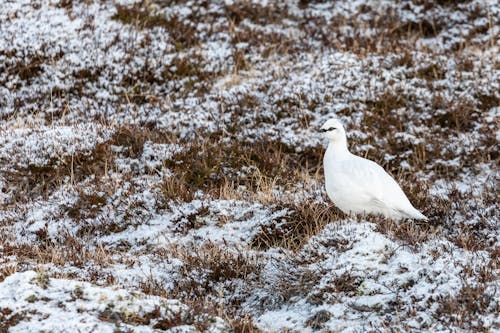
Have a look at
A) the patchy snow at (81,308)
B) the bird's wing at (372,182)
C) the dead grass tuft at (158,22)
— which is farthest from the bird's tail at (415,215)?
the dead grass tuft at (158,22)

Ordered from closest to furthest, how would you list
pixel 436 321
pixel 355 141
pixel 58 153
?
pixel 436 321 < pixel 58 153 < pixel 355 141

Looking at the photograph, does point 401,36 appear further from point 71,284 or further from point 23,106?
point 71,284

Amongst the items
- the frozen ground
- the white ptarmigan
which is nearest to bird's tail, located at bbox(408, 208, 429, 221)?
the white ptarmigan

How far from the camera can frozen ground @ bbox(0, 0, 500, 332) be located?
4.78 m

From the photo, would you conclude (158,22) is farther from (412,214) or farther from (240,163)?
(412,214)

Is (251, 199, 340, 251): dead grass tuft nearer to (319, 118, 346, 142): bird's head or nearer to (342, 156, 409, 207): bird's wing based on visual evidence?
(342, 156, 409, 207): bird's wing

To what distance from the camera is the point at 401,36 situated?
11.5 meters

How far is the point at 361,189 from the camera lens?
6.14m

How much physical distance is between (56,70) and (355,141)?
4.66 m

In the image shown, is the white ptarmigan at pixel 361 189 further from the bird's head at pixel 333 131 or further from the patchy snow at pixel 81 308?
the patchy snow at pixel 81 308

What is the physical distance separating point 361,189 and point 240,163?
2606 millimetres

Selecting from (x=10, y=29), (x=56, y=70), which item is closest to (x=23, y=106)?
(x=56, y=70)

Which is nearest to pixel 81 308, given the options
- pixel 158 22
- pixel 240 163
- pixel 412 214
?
pixel 412 214

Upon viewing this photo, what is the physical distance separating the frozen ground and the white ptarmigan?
0.71 feet
